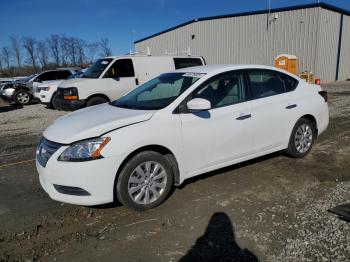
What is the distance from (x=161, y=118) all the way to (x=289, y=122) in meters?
2.35

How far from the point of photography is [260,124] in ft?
15.5

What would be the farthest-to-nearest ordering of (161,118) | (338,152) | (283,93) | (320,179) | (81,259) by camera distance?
1. (338,152)
2. (283,93)
3. (320,179)
4. (161,118)
5. (81,259)

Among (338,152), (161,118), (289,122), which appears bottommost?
(338,152)

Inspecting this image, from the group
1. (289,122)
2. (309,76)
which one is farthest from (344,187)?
(309,76)

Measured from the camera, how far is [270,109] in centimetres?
485

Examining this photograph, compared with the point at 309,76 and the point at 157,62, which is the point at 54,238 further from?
the point at 309,76

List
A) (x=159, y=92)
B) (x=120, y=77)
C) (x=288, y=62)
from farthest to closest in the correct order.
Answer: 1. (x=288, y=62)
2. (x=120, y=77)
3. (x=159, y=92)

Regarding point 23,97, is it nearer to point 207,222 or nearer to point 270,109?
point 270,109

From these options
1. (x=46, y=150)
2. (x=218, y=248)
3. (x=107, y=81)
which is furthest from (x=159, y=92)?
(x=107, y=81)

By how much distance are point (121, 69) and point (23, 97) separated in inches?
332

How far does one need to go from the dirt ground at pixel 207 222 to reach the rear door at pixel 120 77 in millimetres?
5001

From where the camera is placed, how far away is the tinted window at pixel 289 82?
528 centimetres

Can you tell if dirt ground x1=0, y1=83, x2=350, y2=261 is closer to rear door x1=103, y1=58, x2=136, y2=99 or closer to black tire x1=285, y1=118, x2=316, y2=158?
black tire x1=285, y1=118, x2=316, y2=158

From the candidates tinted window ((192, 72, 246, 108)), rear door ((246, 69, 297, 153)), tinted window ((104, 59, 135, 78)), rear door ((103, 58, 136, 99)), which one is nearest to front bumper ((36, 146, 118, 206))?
tinted window ((192, 72, 246, 108))
